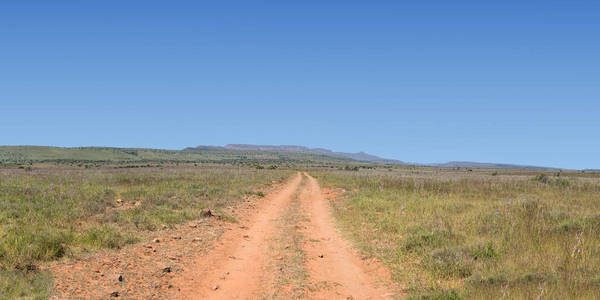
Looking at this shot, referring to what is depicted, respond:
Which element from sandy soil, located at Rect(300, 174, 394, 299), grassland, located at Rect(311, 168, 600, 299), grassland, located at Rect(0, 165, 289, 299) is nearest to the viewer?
grassland, located at Rect(311, 168, 600, 299)

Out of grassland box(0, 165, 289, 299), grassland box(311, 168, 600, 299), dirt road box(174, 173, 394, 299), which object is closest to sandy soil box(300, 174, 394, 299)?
dirt road box(174, 173, 394, 299)

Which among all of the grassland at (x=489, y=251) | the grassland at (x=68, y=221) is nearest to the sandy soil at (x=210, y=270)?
the grassland at (x=68, y=221)

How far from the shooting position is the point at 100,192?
56.6 feet

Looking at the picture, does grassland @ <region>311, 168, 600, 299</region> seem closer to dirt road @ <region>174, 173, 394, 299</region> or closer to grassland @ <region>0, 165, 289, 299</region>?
dirt road @ <region>174, 173, 394, 299</region>

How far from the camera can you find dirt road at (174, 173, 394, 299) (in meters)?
6.48

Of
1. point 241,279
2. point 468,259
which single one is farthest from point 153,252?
point 468,259

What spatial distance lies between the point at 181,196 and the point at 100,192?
13.0 feet

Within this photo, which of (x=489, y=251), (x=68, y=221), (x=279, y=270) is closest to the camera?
(x=279, y=270)

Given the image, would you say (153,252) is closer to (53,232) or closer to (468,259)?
(53,232)

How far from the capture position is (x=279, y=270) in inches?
301

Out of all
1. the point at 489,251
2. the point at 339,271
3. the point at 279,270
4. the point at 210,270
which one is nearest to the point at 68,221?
the point at 210,270

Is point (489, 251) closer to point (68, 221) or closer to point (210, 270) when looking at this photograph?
point (210, 270)

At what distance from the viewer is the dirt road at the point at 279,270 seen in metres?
6.48

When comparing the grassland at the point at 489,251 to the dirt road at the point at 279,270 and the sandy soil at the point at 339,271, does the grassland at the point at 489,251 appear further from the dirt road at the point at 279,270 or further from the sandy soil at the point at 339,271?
the dirt road at the point at 279,270
